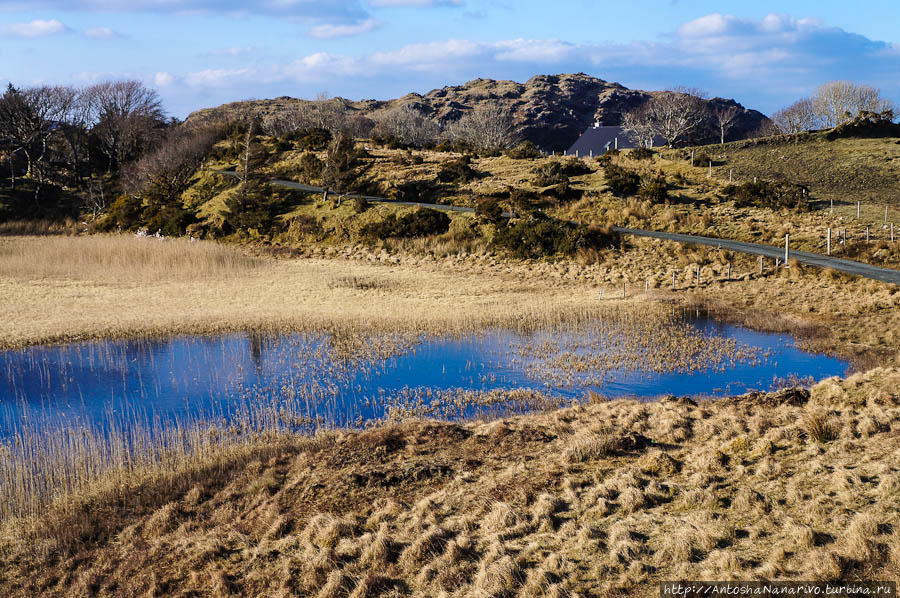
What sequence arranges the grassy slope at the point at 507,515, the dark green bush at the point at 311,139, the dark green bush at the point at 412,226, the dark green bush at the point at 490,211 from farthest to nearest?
the dark green bush at the point at 311,139 → the dark green bush at the point at 412,226 → the dark green bush at the point at 490,211 → the grassy slope at the point at 507,515

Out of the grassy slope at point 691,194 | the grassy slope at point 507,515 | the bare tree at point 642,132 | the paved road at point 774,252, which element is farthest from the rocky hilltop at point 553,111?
the grassy slope at point 507,515

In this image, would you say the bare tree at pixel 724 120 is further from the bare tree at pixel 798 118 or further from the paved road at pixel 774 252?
the paved road at pixel 774 252

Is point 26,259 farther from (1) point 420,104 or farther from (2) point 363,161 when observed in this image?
(1) point 420,104

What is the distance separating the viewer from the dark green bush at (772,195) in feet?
140

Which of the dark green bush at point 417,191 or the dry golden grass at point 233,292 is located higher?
the dark green bush at point 417,191

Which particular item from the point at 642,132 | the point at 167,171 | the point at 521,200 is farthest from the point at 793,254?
the point at 167,171

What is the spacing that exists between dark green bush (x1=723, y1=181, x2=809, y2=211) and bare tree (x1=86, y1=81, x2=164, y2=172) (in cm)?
6003

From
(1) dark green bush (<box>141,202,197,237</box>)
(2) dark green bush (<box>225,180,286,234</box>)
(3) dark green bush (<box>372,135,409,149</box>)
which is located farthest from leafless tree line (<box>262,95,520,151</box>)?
(1) dark green bush (<box>141,202,197,237</box>)

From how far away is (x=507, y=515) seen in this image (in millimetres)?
9688

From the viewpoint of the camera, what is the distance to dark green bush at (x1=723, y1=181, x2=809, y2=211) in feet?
140

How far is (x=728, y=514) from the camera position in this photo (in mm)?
9406

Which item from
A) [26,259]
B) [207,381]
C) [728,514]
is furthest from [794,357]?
[26,259]

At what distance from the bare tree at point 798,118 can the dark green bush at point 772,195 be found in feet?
175

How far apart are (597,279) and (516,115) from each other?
495ft
